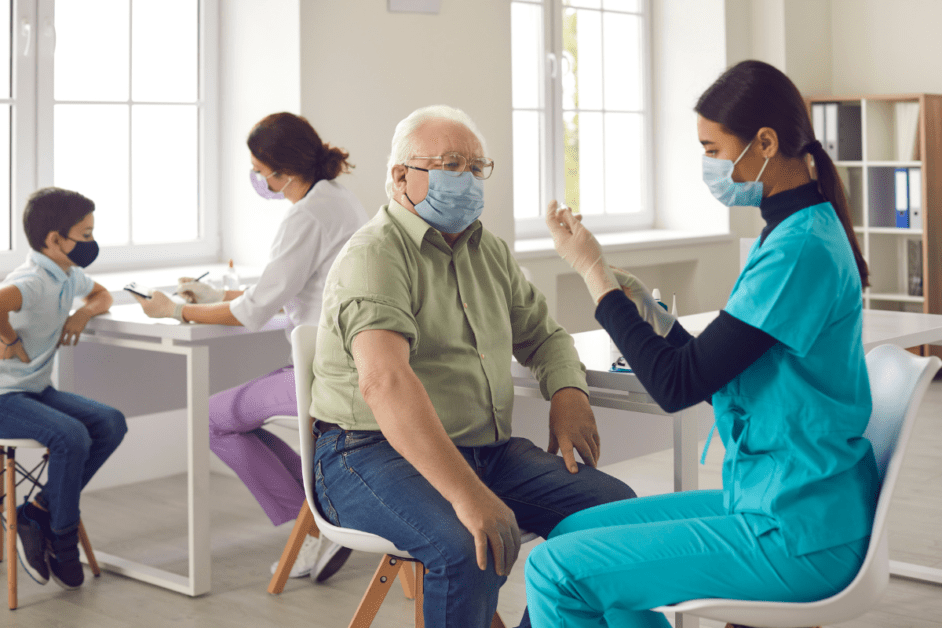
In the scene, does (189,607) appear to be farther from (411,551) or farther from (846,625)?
(846,625)

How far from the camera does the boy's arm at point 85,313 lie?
9.04ft

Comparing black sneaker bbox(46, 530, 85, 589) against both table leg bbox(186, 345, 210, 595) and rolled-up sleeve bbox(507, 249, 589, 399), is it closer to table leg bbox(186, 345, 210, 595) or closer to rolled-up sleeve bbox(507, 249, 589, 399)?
table leg bbox(186, 345, 210, 595)

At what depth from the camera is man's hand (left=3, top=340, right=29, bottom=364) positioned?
8.65 feet

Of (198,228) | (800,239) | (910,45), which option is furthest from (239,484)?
(910,45)

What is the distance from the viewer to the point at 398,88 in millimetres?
4066

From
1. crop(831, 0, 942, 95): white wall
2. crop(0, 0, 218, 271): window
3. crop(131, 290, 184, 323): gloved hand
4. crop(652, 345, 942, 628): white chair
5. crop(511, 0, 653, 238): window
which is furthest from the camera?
crop(831, 0, 942, 95): white wall

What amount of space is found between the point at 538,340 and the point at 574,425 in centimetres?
22

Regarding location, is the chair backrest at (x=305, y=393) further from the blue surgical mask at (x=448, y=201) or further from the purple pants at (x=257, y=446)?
the purple pants at (x=257, y=446)

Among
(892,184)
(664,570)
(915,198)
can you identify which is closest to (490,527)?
(664,570)

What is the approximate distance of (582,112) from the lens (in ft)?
18.0

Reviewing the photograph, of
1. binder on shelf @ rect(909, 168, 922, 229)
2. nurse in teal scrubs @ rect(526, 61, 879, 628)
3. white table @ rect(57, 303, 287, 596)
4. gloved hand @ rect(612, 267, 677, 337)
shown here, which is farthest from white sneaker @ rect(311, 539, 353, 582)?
binder on shelf @ rect(909, 168, 922, 229)

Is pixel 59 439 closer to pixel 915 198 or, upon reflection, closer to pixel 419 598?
pixel 419 598

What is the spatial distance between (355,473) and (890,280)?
4.67 meters

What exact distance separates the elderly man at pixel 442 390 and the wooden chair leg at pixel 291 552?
0.87 m
